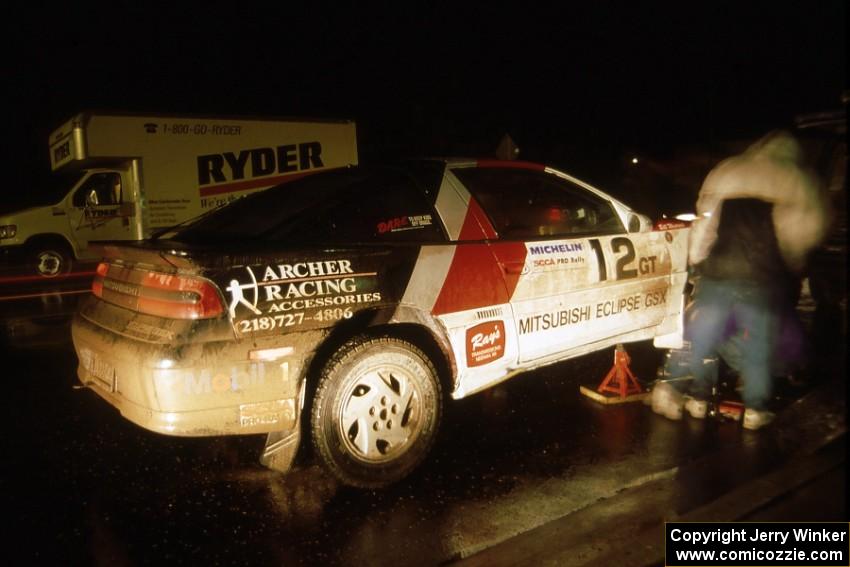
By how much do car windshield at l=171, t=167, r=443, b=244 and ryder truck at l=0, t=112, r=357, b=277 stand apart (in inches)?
317

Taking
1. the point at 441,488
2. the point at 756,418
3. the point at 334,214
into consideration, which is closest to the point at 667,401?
the point at 756,418

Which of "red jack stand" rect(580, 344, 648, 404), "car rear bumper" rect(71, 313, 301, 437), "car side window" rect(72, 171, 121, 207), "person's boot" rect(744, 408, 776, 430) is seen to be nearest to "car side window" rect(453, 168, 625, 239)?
"red jack stand" rect(580, 344, 648, 404)

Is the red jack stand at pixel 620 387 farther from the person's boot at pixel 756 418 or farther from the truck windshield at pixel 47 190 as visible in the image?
the truck windshield at pixel 47 190

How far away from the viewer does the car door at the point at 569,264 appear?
3498 mm

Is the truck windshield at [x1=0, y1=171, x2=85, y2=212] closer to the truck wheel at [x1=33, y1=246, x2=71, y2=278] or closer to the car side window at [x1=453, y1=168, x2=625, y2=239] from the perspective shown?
the truck wheel at [x1=33, y1=246, x2=71, y2=278]

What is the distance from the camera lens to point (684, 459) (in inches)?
131

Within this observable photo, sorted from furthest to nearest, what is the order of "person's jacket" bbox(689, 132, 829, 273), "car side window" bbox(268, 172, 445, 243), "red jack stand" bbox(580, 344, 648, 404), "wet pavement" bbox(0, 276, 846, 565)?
"red jack stand" bbox(580, 344, 648, 404) → "person's jacket" bbox(689, 132, 829, 273) → "car side window" bbox(268, 172, 445, 243) → "wet pavement" bbox(0, 276, 846, 565)

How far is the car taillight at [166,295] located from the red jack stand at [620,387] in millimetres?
2739

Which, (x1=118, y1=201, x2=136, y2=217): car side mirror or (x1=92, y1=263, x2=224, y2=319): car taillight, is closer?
(x1=92, y1=263, x2=224, y2=319): car taillight

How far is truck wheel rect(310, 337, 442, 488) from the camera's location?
284cm

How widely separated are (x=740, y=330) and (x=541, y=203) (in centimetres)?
157

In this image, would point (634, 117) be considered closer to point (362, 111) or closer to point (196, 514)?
point (362, 111)

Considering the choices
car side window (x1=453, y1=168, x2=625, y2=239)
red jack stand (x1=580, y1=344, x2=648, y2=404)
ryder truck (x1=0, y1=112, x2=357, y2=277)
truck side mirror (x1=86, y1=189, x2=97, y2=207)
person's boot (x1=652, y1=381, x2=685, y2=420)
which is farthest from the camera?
truck side mirror (x1=86, y1=189, x2=97, y2=207)

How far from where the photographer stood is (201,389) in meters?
2.58
